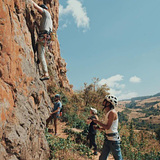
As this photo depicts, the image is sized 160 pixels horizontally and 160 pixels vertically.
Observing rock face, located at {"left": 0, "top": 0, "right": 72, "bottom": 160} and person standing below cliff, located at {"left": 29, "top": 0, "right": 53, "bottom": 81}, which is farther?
person standing below cliff, located at {"left": 29, "top": 0, "right": 53, "bottom": 81}

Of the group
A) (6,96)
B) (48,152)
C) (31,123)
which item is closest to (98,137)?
(48,152)

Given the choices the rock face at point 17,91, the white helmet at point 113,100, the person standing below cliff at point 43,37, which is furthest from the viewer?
the person standing below cliff at point 43,37

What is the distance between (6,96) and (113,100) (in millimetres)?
2254

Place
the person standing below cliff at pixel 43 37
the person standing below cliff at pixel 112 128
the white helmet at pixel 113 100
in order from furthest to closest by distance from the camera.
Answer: the person standing below cliff at pixel 43 37 < the white helmet at pixel 113 100 < the person standing below cliff at pixel 112 128

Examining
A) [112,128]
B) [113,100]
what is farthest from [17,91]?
[112,128]

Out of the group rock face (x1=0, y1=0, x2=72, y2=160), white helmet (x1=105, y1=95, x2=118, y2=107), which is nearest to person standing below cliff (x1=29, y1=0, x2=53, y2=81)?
rock face (x1=0, y1=0, x2=72, y2=160)

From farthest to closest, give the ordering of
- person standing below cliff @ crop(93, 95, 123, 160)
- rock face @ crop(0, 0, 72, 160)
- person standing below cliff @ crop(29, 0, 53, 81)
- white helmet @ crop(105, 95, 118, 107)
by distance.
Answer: person standing below cliff @ crop(29, 0, 53, 81), white helmet @ crop(105, 95, 118, 107), person standing below cliff @ crop(93, 95, 123, 160), rock face @ crop(0, 0, 72, 160)

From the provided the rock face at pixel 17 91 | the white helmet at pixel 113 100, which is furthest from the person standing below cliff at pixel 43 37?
the white helmet at pixel 113 100

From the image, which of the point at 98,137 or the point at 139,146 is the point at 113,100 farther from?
the point at 139,146

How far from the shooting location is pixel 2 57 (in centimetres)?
273

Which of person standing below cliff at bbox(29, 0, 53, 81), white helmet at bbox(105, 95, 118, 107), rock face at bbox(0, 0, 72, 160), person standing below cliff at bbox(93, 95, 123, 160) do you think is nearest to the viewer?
rock face at bbox(0, 0, 72, 160)

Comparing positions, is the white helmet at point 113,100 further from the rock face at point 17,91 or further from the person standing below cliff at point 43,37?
the person standing below cliff at point 43,37

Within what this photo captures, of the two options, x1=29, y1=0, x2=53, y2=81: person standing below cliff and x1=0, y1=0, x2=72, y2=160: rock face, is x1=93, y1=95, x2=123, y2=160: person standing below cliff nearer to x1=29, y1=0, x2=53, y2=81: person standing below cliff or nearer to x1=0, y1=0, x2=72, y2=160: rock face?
x1=0, y1=0, x2=72, y2=160: rock face

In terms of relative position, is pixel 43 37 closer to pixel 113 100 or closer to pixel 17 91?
pixel 17 91
